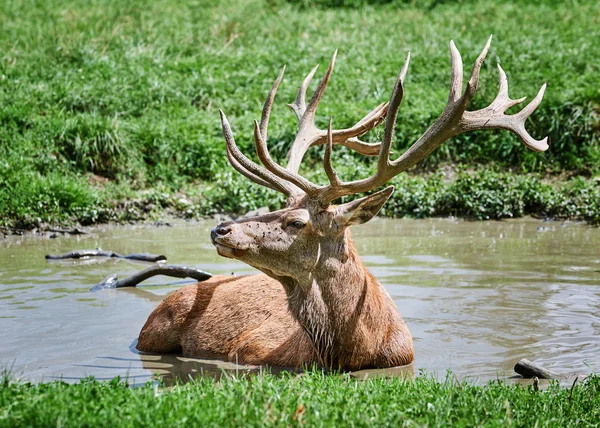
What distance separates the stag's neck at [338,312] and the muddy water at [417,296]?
0.43 metres

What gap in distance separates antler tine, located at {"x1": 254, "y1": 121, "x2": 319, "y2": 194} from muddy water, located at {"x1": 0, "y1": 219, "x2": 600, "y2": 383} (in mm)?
1313

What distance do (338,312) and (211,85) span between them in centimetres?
1151

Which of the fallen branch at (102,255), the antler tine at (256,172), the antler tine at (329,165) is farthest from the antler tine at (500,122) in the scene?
the fallen branch at (102,255)

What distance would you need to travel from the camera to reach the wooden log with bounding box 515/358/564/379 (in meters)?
5.88

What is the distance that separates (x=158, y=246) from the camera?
11711 millimetres

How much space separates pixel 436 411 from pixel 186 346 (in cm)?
289

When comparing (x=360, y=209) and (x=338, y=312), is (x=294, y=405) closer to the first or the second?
(x=338, y=312)

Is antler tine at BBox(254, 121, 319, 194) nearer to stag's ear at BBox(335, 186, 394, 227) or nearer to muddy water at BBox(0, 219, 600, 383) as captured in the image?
stag's ear at BBox(335, 186, 394, 227)

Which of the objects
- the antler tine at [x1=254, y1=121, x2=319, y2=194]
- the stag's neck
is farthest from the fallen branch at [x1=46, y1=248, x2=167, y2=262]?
the stag's neck

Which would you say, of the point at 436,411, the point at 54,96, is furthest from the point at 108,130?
the point at 436,411

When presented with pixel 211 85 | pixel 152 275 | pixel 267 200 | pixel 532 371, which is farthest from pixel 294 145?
pixel 211 85

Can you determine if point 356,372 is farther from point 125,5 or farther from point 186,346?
point 125,5

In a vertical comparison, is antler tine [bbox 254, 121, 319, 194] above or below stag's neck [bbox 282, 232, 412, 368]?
above

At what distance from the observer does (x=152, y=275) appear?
9.29 metres
